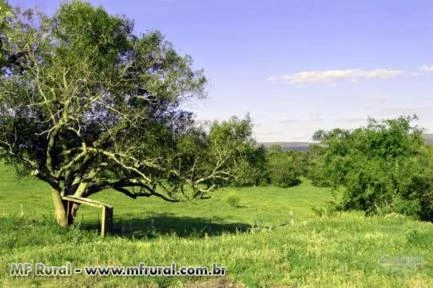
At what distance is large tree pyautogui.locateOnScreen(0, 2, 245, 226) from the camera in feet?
75.2

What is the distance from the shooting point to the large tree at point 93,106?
75.2ft

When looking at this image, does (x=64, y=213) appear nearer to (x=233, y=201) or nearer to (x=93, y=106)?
(x=93, y=106)

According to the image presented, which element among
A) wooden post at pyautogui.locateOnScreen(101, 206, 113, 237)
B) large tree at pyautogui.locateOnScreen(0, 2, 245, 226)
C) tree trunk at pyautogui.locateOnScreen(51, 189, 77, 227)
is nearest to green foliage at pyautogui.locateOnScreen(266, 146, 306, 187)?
large tree at pyautogui.locateOnScreen(0, 2, 245, 226)

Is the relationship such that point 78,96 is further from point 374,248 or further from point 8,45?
point 374,248

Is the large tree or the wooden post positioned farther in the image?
the large tree

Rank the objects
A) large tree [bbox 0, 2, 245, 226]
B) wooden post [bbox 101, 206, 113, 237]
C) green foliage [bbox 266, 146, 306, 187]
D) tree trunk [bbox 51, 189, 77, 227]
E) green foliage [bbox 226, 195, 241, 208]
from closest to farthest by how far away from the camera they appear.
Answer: wooden post [bbox 101, 206, 113, 237] < large tree [bbox 0, 2, 245, 226] < tree trunk [bbox 51, 189, 77, 227] < green foliage [bbox 226, 195, 241, 208] < green foliage [bbox 266, 146, 306, 187]

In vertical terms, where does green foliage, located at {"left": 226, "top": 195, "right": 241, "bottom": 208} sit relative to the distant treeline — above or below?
below

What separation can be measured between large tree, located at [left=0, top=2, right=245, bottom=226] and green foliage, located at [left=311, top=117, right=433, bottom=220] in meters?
15.3

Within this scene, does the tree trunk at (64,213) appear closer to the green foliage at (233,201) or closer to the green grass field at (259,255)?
the green grass field at (259,255)

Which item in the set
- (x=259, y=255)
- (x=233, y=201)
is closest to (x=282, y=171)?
(x=233, y=201)

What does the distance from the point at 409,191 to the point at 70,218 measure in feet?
85.0

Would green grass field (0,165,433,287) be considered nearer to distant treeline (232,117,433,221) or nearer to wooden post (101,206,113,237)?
wooden post (101,206,113,237)

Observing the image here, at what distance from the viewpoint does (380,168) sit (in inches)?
1510

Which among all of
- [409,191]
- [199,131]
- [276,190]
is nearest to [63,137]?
[199,131]
